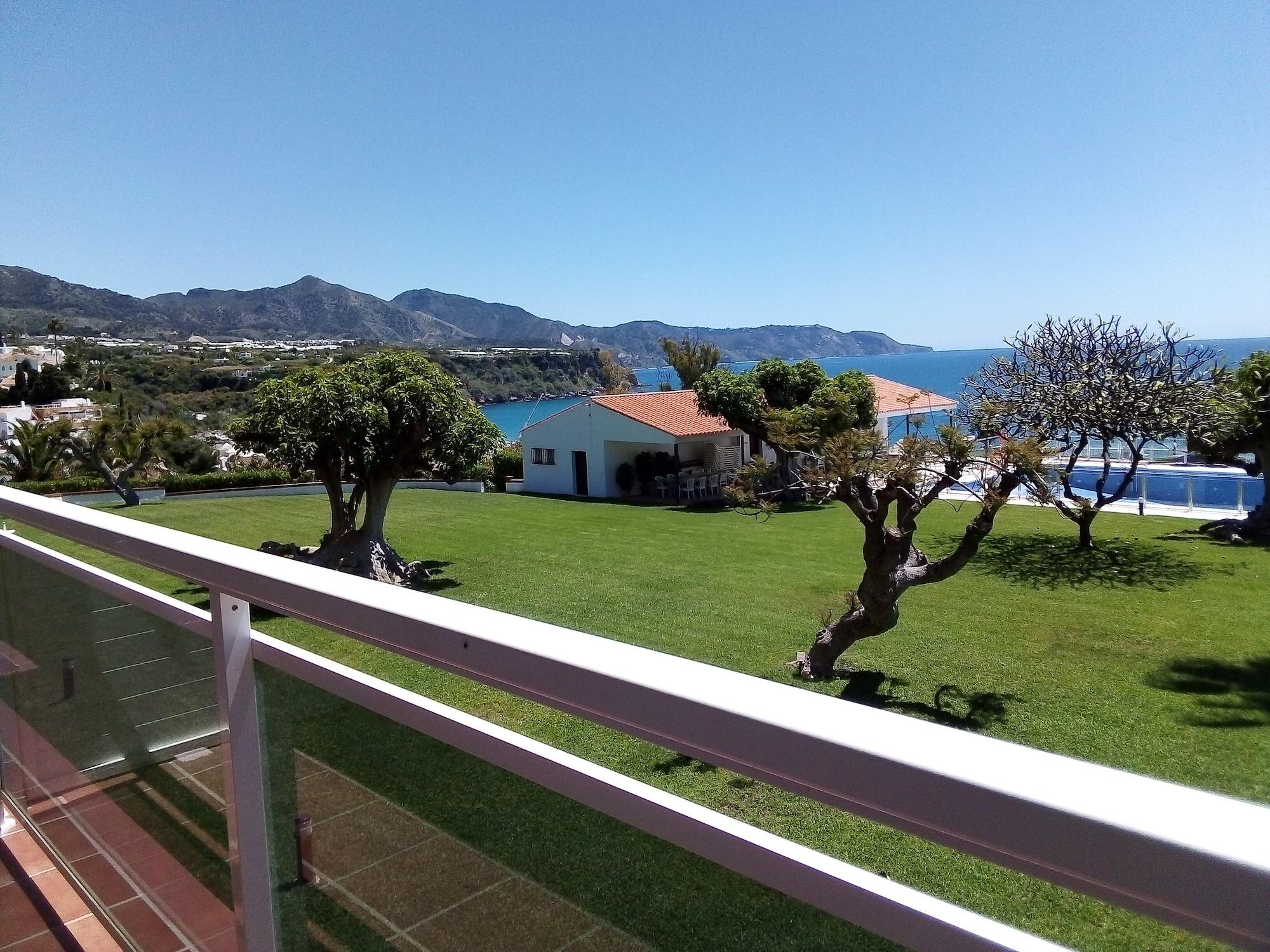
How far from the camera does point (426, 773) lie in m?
1.16

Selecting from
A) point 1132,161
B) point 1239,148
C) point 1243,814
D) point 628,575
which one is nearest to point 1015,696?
point 628,575

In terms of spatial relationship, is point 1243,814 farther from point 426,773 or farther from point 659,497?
point 659,497

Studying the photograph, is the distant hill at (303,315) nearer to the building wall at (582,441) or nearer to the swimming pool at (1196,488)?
the building wall at (582,441)

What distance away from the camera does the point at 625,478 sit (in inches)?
1243

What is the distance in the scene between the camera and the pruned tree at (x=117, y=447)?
22984mm

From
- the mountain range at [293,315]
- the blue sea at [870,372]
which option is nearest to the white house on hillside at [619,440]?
the blue sea at [870,372]

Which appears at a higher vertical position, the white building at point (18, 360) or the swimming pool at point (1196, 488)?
the white building at point (18, 360)

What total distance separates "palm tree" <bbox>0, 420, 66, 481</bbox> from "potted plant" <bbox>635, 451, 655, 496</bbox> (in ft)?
58.7

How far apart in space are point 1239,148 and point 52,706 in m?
39.9

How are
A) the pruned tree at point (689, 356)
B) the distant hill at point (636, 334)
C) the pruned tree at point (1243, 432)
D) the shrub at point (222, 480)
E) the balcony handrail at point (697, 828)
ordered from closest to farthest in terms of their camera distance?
1. the balcony handrail at point (697, 828)
2. the pruned tree at point (1243, 432)
3. the shrub at point (222, 480)
4. the pruned tree at point (689, 356)
5. the distant hill at point (636, 334)

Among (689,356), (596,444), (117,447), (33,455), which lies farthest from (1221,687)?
(689,356)

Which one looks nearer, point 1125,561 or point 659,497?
point 1125,561

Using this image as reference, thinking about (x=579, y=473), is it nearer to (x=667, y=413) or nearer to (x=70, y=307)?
(x=667, y=413)

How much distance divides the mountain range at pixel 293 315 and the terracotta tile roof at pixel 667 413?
35.4 m
